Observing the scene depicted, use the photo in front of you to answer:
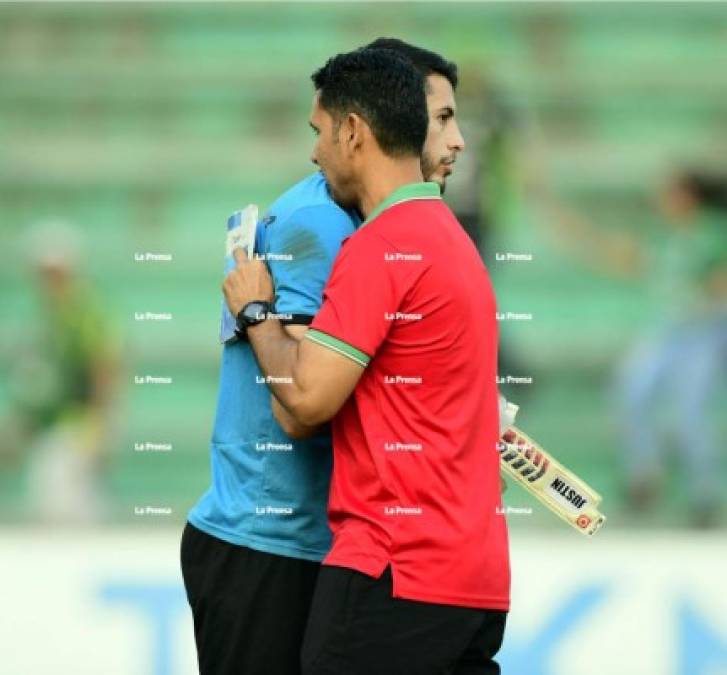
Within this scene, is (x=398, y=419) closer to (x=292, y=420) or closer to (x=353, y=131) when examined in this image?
(x=292, y=420)

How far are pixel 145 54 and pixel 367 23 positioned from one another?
2.13 ft

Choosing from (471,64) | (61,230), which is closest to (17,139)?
(61,230)

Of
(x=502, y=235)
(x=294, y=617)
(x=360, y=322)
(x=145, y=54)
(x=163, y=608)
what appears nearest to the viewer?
(x=360, y=322)

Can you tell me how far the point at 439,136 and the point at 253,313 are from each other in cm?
40

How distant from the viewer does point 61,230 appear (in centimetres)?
483

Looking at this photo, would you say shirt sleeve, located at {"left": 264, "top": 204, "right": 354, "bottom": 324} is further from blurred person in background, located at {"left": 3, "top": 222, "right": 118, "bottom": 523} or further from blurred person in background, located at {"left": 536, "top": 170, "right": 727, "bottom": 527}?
blurred person in background, located at {"left": 536, "top": 170, "right": 727, "bottom": 527}

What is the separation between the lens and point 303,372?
2170 mm

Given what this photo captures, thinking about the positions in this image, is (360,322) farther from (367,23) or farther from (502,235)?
(367,23)

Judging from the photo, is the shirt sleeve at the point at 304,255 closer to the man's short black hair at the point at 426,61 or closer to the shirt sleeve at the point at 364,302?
the shirt sleeve at the point at 364,302

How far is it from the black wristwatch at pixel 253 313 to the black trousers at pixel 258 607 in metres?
0.33

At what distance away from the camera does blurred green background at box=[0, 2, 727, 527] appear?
4699mm

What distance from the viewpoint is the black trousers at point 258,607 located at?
239 cm

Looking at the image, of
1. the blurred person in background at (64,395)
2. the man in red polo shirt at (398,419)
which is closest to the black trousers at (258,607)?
the man in red polo shirt at (398,419)

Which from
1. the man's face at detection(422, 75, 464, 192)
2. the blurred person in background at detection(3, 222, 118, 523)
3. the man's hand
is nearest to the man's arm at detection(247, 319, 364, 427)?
the man's hand
